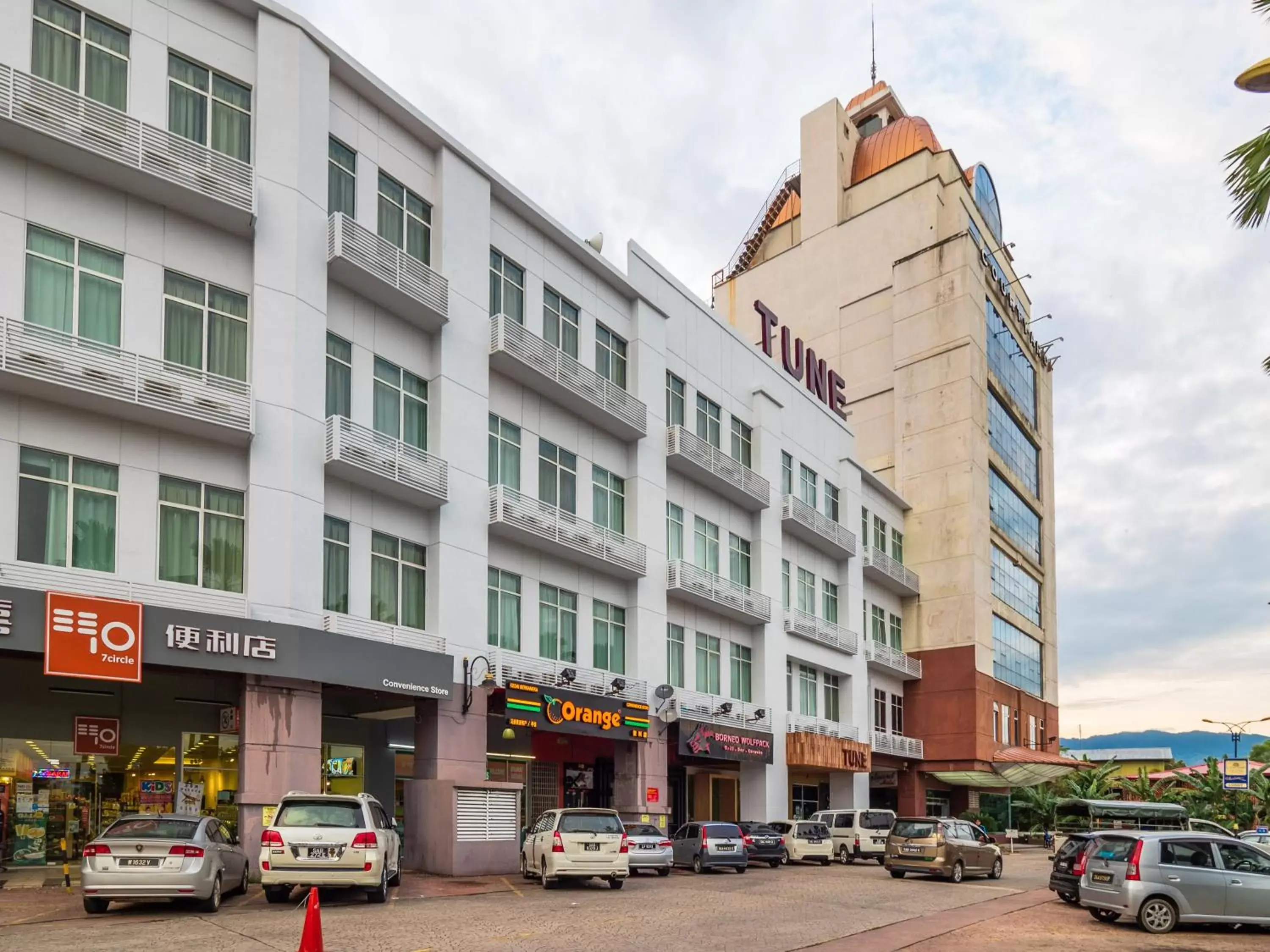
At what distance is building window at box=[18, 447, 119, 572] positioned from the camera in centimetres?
2219

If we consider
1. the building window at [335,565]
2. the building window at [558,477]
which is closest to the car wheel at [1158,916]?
the building window at [335,565]

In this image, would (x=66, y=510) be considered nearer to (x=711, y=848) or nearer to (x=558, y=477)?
(x=558, y=477)

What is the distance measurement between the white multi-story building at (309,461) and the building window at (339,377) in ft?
0.29

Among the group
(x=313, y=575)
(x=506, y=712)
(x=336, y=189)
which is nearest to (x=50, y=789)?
(x=313, y=575)

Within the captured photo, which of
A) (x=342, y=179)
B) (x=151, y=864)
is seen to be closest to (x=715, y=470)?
(x=342, y=179)

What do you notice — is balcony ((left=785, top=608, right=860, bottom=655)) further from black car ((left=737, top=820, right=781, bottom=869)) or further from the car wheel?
the car wheel

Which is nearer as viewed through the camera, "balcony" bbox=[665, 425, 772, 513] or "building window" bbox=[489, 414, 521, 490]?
"building window" bbox=[489, 414, 521, 490]

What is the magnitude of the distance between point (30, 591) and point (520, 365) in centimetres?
1495

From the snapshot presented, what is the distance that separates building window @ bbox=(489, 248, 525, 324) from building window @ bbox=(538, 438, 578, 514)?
383cm

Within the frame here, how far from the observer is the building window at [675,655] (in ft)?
133

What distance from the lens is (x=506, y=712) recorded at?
3038 cm

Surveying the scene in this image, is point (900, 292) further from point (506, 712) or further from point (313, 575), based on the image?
point (313, 575)

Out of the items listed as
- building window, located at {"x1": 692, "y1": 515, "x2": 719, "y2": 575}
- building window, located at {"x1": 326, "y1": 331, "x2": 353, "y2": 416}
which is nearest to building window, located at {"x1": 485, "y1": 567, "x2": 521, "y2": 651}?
building window, located at {"x1": 326, "y1": 331, "x2": 353, "y2": 416}

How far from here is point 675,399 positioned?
1670 inches
